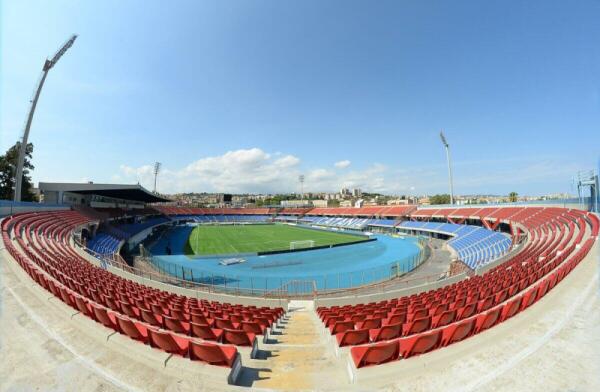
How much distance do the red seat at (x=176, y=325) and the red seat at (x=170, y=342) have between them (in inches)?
38.5

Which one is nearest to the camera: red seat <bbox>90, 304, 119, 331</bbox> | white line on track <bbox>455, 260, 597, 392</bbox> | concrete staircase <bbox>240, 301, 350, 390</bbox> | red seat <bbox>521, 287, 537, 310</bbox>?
white line on track <bbox>455, 260, 597, 392</bbox>

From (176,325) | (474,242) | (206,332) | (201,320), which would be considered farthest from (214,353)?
(474,242)

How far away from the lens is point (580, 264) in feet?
38.8

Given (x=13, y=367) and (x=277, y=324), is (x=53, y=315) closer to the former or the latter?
(x=13, y=367)

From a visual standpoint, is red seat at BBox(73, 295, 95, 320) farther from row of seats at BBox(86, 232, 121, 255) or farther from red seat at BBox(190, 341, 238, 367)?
row of seats at BBox(86, 232, 121, 255)

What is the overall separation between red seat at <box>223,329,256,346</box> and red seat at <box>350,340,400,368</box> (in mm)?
2400

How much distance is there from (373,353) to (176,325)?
4.68 meters

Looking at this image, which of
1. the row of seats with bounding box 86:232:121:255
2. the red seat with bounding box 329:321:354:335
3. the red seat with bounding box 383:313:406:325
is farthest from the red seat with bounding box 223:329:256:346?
the row of seats with bounding box 86:232:121:255

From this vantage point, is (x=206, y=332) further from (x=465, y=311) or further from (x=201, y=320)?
(x=465, y=311)

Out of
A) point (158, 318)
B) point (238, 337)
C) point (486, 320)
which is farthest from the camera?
point (158, 318)

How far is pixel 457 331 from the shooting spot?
208 inches

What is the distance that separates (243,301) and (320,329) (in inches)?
266

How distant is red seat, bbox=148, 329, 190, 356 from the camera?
15.6ft

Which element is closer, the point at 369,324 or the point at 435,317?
the point at 435,317
